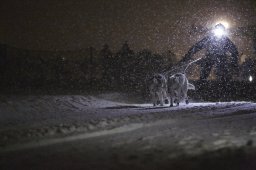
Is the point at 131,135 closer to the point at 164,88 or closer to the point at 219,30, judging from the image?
the point at 164,88

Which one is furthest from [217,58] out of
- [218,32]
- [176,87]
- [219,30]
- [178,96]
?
[178,96]

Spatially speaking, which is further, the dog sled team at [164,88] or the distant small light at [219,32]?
the distant small light at [219,32]

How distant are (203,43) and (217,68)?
7.45ft

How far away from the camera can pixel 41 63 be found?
29.2 meters

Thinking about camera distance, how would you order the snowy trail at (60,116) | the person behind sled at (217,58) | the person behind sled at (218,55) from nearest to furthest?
the snowy trail at (60,116), the person behind sled at (217,58), the person behind sled at (218,55)

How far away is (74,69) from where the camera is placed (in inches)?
1203

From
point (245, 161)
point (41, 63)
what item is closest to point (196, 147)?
point (245, 161)

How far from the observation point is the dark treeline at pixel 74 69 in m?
27.3

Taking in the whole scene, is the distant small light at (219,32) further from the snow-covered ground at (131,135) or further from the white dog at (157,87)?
the snow-covered ground at (131,135)

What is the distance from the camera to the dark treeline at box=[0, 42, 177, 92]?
89.7ft

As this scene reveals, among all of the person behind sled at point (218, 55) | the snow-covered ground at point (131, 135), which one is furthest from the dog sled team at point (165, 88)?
the person behind sled at point (218, 55)

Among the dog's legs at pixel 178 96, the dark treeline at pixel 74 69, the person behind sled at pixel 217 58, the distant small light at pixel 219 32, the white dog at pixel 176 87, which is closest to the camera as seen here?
the dog's legs at pixel 178 96

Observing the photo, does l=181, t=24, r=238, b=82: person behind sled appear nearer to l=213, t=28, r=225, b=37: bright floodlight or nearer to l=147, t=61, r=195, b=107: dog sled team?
l=213, t=28, r=225, b=37: bright floodlight

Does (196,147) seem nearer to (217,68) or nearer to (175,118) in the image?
(175,118)
